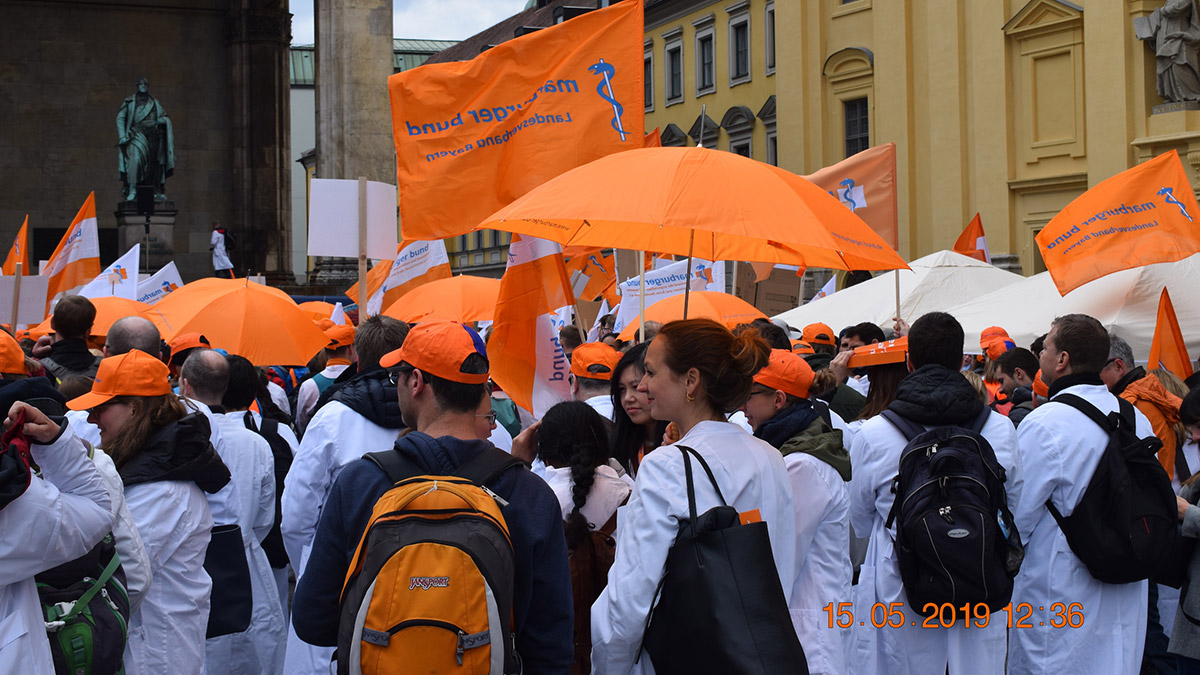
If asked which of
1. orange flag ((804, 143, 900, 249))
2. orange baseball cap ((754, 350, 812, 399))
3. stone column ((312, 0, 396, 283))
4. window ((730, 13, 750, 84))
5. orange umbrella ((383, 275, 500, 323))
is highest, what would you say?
window ((730, 13, 750, 84))

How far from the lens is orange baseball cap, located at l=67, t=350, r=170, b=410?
4.77 m

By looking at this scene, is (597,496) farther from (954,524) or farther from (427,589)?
(427,589)

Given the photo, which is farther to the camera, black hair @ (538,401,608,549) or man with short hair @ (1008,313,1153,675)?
man with short hair @ (1008,313,1153,675)

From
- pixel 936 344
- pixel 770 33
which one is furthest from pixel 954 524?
pixel 770 33

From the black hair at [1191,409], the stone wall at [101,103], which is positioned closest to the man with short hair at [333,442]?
the black hair at [1191,409]

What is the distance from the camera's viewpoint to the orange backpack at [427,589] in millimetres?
3035

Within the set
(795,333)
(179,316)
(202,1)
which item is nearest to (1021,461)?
(179,316)

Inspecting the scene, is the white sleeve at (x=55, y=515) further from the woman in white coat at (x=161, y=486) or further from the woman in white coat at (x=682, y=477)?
the woman in white coat at (x=682, y=477)

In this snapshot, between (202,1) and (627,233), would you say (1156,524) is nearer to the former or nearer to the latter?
(627,233)

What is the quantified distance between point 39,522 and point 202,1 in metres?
27.8

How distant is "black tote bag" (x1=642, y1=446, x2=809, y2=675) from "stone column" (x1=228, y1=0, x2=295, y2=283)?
26364 millimetres

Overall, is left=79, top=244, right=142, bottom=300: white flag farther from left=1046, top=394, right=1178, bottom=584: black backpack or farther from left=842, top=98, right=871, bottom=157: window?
left=842, top=98, right=871, bottom=157: window

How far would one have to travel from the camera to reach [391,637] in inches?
120

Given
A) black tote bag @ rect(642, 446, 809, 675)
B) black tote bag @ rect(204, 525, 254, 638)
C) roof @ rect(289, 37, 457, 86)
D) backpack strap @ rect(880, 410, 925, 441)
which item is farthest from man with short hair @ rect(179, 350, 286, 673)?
roof @ rect(289, 37, 457, 86)
